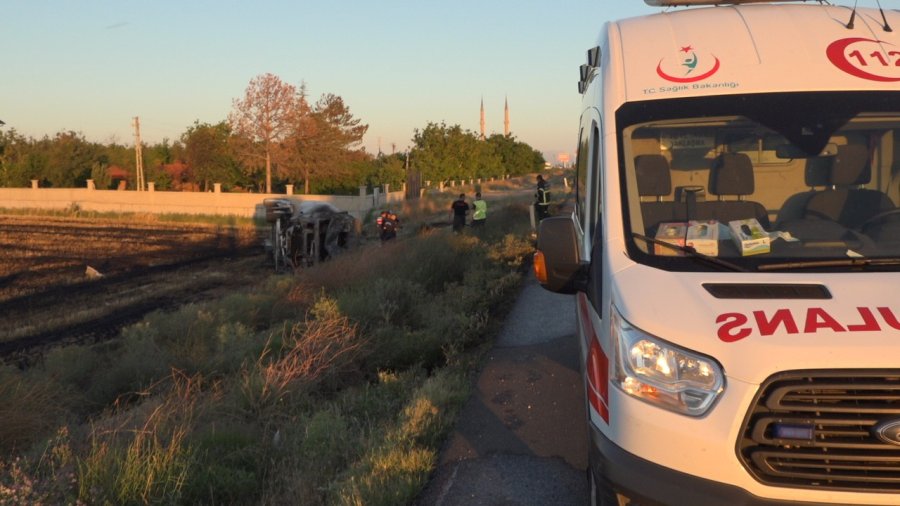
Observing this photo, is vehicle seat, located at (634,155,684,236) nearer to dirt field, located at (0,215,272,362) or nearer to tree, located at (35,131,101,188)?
dirt field, located at (0,215,272,362)

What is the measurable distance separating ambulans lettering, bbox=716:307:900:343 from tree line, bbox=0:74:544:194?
176ft

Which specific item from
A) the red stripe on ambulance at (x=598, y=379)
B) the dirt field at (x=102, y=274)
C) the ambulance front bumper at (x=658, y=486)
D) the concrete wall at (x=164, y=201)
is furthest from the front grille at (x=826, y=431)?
the concrete wall at (x=164, y=201)

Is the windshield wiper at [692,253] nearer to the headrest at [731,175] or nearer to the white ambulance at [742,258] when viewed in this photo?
the white ambulance at [742,258]

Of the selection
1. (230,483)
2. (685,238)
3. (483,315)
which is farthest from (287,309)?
(685,238)

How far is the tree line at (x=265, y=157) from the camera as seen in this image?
200 ft

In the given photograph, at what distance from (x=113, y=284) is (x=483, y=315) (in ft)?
52.3

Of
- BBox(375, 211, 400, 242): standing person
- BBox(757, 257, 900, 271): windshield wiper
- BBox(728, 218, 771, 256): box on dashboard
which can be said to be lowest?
BBox(375, 211, 400, 242): standing person

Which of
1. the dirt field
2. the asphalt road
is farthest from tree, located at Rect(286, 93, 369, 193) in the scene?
the asphalt road

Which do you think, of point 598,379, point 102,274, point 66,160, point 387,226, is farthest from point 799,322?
point 66,160

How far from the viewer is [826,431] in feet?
10.8

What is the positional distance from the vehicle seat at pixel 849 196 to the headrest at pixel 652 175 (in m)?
0.77

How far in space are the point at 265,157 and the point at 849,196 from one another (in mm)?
58978

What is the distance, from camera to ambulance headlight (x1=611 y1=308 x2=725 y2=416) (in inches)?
134

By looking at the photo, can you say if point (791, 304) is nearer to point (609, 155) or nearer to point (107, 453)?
point (609, 155)
